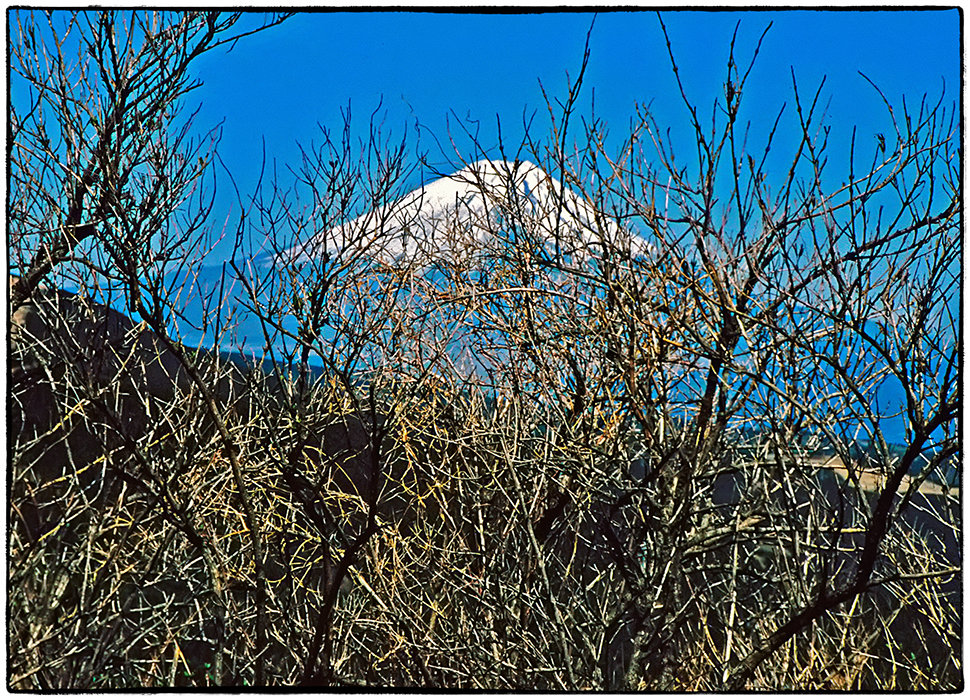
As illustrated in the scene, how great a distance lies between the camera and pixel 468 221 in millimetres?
2414

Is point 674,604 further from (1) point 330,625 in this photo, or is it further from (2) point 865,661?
(1) point 330,625

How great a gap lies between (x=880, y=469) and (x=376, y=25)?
186 centimetres

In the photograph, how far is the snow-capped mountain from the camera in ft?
7.78

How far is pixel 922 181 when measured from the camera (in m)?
2.24

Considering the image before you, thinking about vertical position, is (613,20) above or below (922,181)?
above

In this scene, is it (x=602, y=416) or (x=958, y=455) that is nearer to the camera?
(x=958, y=455)

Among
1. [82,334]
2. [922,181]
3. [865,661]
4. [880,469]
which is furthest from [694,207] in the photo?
[82,334]

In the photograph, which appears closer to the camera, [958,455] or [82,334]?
[958,455]

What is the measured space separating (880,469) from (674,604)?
684 millimetres

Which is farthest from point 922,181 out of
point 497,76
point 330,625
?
point 330,625

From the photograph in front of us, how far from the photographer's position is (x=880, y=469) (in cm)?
223

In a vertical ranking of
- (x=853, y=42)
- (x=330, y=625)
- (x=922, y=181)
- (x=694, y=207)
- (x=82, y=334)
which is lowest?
(x=330, y=625)

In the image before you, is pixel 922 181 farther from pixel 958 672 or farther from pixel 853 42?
pixel 958 672

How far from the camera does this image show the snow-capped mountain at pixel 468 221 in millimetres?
2371
